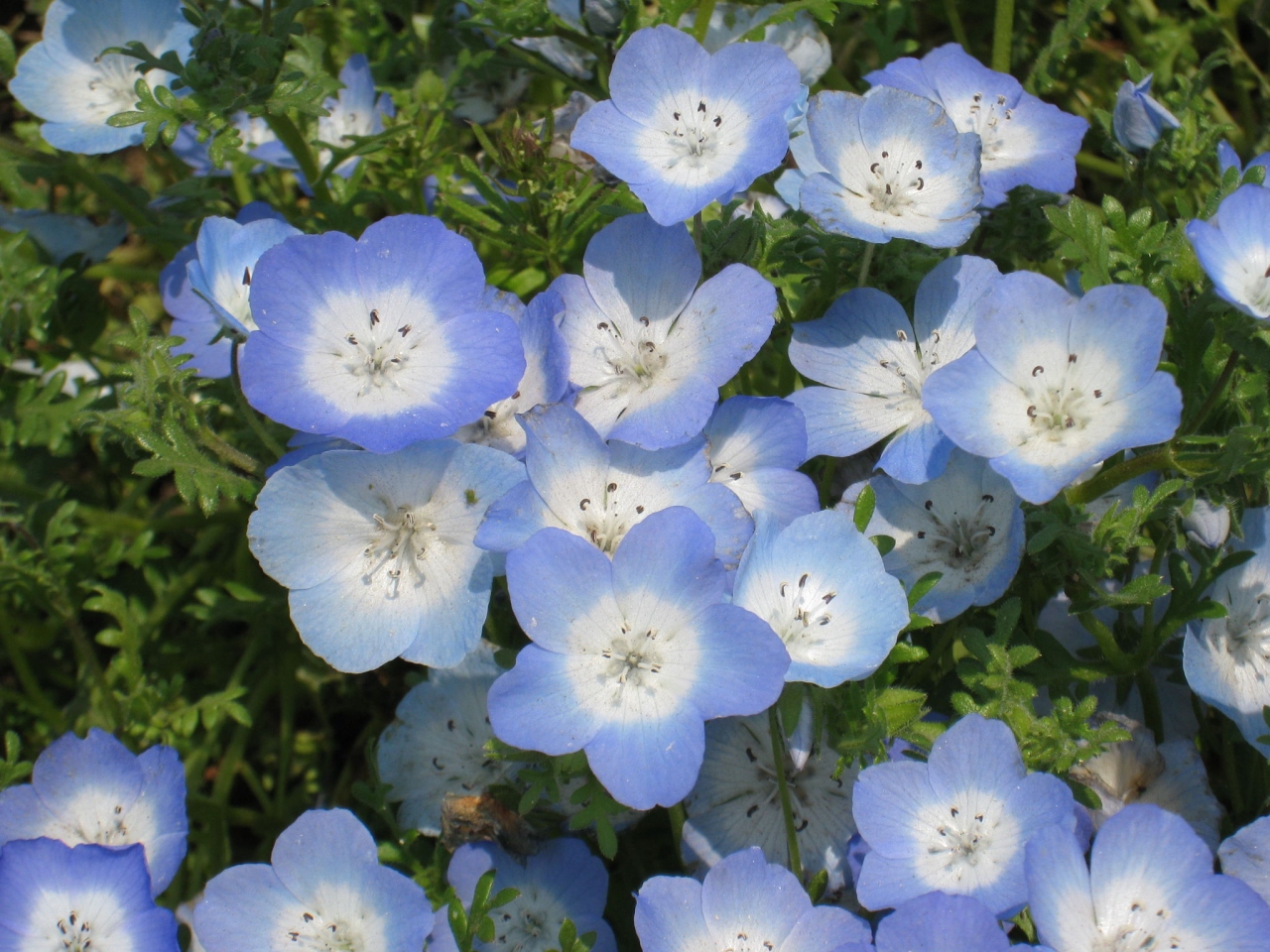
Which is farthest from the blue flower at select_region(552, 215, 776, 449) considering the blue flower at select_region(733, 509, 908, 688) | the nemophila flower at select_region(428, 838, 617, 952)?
the nemophila flower at select_region(428, 838, 617, 952)

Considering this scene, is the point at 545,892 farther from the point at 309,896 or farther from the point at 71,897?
the point at 71,897

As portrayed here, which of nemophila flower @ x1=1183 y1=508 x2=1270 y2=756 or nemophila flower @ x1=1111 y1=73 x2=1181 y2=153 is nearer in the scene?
nemophila flower @ x1=1183 y1=508 x2=1270 y2=756

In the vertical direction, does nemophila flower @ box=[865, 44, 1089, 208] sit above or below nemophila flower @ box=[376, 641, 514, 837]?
above

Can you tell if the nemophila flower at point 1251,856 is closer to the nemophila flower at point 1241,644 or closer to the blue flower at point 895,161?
the nemophila flower at point 1241,644

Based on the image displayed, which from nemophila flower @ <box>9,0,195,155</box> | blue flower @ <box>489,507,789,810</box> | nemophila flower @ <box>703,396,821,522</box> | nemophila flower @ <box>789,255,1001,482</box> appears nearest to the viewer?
blue flower @ <box>489,507,789,810</box>

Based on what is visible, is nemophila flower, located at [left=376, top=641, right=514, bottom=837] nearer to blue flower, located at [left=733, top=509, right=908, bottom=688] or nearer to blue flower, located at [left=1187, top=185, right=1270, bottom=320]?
blue flower, located at [left=733, top=509, right=908, bottom=688]

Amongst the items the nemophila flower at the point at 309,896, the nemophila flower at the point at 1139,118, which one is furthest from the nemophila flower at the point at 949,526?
the nemophila flower at the point at 309,896
